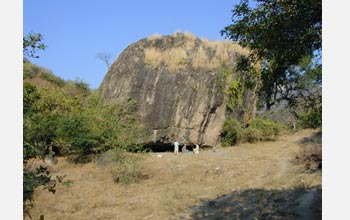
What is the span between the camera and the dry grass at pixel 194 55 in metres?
24.1

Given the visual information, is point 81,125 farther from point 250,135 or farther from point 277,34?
point 277,34

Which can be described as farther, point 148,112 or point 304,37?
point 148,112

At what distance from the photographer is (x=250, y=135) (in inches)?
884

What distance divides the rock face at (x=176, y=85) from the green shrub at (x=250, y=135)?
162 centimetres

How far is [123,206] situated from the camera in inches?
479

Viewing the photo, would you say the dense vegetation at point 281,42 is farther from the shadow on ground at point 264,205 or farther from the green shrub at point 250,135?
the green shrub at point 250,135

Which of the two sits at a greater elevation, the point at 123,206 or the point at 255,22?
the point at 255,22

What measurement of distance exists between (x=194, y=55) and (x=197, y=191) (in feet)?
42.3

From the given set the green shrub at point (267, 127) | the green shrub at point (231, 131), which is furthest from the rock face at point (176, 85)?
the green shrub at point (267, 127)

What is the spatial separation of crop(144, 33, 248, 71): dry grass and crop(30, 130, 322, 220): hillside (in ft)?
22.3

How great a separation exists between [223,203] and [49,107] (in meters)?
13.8
